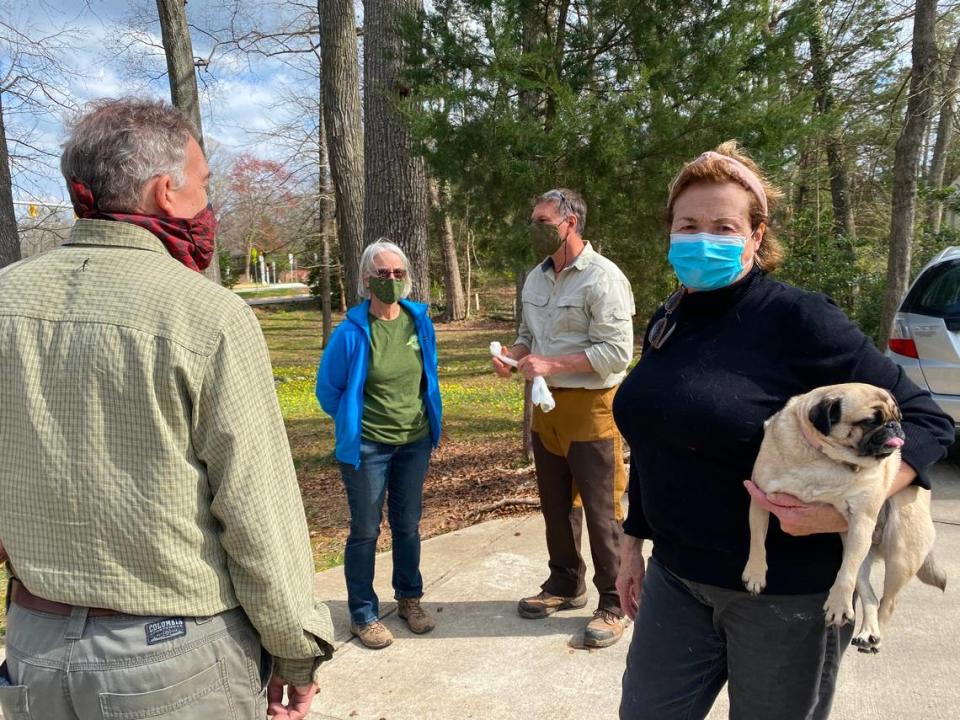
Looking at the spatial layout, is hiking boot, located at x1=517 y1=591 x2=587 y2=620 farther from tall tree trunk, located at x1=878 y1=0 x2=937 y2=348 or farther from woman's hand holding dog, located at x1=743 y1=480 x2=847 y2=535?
tall tree trunk, located at x1=878 y1=0 x2=937 y2=348

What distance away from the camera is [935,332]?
5969 millimetres

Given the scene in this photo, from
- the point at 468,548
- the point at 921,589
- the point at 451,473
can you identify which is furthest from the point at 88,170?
the point at 451,473

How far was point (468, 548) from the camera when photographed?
4.93 meters

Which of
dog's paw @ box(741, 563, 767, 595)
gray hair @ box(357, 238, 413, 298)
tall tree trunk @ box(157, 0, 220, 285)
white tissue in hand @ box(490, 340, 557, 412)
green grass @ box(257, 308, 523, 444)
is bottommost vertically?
green grass @ box(257, 308, 523, 444)

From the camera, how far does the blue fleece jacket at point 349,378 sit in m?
3.61

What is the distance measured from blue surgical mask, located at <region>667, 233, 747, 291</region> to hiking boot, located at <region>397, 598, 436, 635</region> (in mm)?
2619

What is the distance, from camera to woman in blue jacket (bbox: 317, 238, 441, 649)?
3.69m

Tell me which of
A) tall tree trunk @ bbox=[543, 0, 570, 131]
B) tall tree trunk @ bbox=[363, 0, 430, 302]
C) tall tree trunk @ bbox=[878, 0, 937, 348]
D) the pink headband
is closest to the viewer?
the pink headband

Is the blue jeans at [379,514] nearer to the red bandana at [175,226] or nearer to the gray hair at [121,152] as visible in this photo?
the red bandana at [175,226]

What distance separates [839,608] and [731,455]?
0.43 meters

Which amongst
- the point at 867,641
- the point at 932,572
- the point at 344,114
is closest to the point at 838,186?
the point at 344,114

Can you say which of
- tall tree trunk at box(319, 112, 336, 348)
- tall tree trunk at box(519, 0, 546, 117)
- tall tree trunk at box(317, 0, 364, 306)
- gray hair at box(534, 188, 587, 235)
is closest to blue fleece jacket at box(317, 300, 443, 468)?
gray hair at box(534, 188, 587, 235)

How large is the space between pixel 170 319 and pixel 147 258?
185 mm

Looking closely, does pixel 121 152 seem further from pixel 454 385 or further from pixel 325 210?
pixel 325 210
